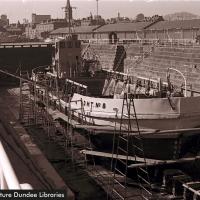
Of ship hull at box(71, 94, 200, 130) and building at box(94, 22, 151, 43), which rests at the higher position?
building at box(94, 22, 151, 43)

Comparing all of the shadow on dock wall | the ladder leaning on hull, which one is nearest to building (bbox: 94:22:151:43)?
the shadow on dock wall

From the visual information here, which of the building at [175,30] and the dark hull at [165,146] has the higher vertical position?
the building at [175,30]

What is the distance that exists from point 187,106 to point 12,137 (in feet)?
27.0

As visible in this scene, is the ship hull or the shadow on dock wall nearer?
the ship hull

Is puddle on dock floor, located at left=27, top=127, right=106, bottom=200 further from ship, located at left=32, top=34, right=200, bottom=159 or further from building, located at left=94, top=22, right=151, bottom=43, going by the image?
building, located at left=94, top=22, right=151, bottom=43

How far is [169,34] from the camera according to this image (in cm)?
4319

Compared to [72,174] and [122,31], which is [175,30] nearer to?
[122,31]

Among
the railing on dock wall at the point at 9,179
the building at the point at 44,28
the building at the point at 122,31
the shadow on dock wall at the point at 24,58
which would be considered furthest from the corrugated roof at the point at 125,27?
the railing on dock wall at the point at 9,179

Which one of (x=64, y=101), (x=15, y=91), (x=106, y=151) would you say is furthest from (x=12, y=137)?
(x=15, y=91)

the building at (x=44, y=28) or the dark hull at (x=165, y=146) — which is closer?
the dark hull at (x=165, y=146)

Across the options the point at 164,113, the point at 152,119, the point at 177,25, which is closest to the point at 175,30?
the point at 177,25

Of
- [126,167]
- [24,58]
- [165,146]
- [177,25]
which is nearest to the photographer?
[126,167]

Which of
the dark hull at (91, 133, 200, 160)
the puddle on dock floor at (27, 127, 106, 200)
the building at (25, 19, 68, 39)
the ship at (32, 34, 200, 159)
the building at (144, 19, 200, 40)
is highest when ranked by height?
the building at (25, 19, 68, 39)

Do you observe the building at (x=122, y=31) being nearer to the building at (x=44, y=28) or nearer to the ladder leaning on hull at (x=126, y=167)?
the building at (x=44, y=28)
